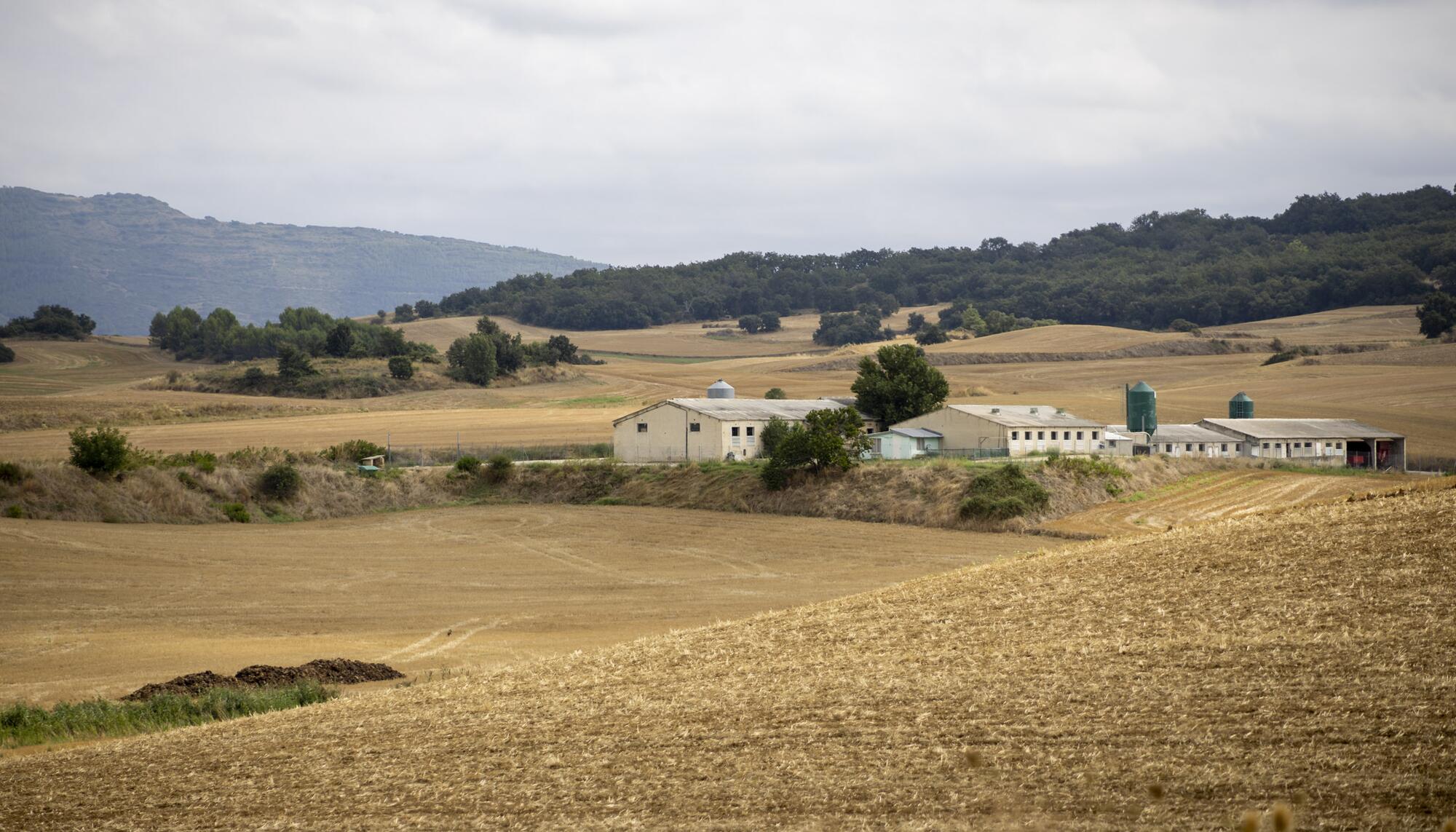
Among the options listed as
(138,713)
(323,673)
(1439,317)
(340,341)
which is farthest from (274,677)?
(1439,317)

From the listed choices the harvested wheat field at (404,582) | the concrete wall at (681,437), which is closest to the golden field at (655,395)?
the concrete wall at (681,437)

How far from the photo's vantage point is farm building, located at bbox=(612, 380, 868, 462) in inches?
2869

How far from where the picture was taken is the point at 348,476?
64.4m

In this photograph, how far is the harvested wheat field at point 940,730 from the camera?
11.4 meters

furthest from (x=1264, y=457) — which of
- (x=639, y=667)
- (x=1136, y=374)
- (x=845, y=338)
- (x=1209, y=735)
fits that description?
(x=845, y=338)

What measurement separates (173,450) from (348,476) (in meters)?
15.0

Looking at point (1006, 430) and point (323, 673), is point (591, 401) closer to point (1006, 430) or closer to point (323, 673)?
point (1006, 430)

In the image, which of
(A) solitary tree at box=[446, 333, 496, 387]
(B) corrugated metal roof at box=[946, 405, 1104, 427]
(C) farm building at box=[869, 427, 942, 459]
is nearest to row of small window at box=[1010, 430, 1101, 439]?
(B) corrugated metal roof at box=[946, 405, 1104, 427]

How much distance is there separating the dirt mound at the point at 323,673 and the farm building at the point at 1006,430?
4910cm

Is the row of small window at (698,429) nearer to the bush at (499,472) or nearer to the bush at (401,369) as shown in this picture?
the bush at (499,472)

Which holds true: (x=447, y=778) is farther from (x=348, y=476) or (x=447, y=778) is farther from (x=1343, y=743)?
(x=348, y=476)

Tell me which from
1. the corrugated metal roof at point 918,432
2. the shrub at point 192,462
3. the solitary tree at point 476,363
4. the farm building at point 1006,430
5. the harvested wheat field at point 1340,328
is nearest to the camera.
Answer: the shrub at point 192,462

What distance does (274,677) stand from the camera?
968 inches

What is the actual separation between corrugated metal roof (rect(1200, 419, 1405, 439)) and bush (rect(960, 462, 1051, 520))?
84.2 feet
